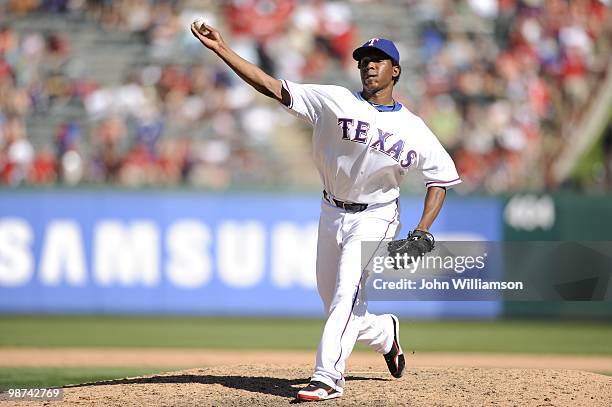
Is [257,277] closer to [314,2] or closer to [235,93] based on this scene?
[235,93]

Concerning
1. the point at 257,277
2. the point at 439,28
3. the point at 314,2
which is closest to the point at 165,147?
the point at 257,277

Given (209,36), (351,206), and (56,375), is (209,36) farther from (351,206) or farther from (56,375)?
(56,375)

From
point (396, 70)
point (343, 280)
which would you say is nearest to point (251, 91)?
point (396, 70)

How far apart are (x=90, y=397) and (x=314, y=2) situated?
11218 millimetres

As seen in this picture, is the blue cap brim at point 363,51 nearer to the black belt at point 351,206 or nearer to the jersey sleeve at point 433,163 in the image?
the jersey sleeve at point 433,163

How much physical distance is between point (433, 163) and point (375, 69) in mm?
646

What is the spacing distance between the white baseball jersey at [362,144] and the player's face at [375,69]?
4.4 inches

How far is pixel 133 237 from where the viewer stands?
12.9 m

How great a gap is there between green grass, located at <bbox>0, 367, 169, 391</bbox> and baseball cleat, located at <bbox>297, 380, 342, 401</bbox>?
2.50m

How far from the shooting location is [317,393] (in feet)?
18.9

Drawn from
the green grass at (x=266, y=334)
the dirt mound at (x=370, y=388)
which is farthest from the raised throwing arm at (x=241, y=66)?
the green grass at (x=266, y=334)

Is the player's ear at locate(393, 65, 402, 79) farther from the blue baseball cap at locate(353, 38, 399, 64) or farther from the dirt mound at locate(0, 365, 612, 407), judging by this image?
the dirt mound at locate(0, 365, 612, 407)

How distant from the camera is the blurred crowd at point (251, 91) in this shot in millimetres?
14438

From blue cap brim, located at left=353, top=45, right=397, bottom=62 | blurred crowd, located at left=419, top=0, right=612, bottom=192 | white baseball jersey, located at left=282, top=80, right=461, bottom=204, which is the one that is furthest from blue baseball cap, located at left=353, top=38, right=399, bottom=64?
blurred crowd, located at left=419, top=0, right=612, bottom=192
